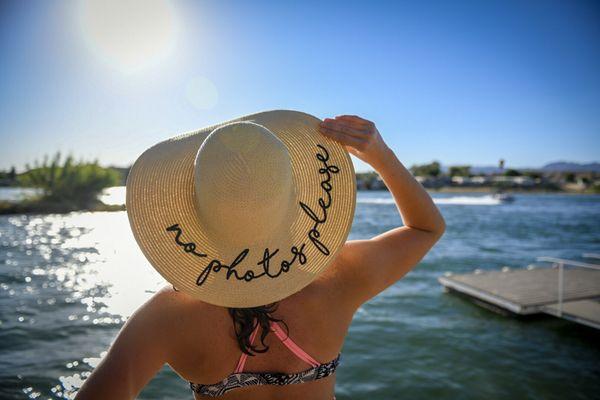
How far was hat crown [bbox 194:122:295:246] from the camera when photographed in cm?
84

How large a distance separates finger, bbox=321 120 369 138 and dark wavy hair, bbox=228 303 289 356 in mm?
546

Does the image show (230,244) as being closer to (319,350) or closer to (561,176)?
(319,350)

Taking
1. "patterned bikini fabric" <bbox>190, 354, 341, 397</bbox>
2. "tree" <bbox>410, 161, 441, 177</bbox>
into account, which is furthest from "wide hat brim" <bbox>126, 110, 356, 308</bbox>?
"tree" <bbox>410, 161, 441, 177</bbox>

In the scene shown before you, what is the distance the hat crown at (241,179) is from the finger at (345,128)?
0.24 m

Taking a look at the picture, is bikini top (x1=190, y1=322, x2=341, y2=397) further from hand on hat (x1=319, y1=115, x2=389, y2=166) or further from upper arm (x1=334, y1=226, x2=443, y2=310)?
hand on hat (x1=319, y1=115, x2=389, y2=166)

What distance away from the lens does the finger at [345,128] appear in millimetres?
1076

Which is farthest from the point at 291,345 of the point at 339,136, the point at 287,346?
the point at 339,136

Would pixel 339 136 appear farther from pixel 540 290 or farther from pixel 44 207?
pixel 44 207

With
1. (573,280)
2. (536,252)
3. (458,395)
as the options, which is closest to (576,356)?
(458,395)

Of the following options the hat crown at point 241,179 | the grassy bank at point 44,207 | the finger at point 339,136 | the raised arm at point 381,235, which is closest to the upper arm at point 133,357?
the hat crown at point 241,179

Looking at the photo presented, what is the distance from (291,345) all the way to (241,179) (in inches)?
20.3

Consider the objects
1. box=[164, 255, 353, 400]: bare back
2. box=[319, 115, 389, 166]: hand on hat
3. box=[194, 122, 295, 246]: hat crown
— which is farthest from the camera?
box=[319, 115, 389, 166]: hand on hat

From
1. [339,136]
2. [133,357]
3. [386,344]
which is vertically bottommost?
[386,344]

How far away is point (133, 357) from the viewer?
87 centimetres
